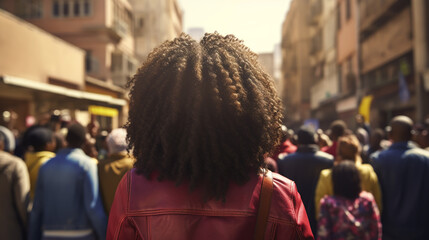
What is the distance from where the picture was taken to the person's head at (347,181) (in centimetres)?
379

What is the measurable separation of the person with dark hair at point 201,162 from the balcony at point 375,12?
1560 centimetres

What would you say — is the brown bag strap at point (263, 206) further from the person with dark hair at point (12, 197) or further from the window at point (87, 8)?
the window at point (87, 8)

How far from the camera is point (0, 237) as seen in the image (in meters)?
3.94

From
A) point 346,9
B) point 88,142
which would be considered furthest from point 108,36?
point 88,142

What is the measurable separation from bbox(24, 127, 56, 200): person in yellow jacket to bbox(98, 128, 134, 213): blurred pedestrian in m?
0.90

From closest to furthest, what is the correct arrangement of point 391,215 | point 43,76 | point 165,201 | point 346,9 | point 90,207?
point 165,201
point 90,207
point 391,215
point 43,76
point 346,9

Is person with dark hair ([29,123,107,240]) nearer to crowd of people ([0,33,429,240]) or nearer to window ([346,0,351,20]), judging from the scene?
crowd of people ([0,33,429,240])

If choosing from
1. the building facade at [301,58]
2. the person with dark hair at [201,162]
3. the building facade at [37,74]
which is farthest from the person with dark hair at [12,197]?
the building facade at [301,58]

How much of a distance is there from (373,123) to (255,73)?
60.4 feet

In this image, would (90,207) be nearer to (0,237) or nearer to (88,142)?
(0,237)

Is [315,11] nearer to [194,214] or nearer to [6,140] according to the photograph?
[6,140]

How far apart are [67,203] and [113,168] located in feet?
1.78

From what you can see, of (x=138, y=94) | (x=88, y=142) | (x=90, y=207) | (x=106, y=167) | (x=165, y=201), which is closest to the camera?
(x=165, y=201)

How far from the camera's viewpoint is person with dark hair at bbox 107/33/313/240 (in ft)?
4.86
